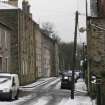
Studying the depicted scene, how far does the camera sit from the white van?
3478cm

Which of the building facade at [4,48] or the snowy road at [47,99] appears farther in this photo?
the building facade at [4,48]

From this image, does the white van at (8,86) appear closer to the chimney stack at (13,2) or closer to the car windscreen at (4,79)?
the car windscreen at (4,79)

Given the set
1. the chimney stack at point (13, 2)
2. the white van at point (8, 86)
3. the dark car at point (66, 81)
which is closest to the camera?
the white van at point (8, 86)

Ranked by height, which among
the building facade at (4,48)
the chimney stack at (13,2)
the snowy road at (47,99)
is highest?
the chimney stack at (13,2)

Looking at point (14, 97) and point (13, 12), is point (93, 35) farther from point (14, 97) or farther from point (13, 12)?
point (13, 12)

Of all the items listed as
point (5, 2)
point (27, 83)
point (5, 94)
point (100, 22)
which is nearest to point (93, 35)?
point (100, 22)

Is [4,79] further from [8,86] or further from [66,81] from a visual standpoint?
[66,81]

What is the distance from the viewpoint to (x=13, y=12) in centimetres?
6119

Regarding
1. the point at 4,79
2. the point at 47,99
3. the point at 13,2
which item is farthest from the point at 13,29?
the point at 4,79

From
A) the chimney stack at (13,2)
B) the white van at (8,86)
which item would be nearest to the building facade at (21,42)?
the chimney stack at (13,2)

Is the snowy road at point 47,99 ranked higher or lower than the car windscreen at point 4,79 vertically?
lower

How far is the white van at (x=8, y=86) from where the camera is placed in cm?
3478

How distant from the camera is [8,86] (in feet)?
115

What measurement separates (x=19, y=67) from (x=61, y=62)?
93071 millimetres
